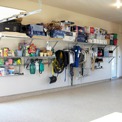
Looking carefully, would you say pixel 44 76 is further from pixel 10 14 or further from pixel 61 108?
pixel 10 14

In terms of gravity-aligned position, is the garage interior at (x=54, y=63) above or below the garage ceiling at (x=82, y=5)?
below

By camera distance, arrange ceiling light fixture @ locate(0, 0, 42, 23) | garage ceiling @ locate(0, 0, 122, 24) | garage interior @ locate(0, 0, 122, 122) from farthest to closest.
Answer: garage ceiling @ locate(0, 0, 122, 24) < garage interior @ locate(0, 0, 122, 122) < ceiling light fixture @ locate(0, 0, 42, 23)

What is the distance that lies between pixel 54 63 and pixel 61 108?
206cm

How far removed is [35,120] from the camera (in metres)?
3.66

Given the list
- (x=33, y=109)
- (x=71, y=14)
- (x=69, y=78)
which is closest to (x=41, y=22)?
(x=71, y=14)

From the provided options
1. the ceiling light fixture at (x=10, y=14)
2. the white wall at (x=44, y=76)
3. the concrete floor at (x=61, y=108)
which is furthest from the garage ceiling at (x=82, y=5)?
the concrete floor at (x=61, y=108)

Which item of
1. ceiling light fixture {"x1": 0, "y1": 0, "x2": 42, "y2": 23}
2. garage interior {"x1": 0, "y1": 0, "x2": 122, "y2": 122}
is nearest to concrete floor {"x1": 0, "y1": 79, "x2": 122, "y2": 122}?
garage interior {"x1": 0, "y1": 0, "x2": 122, "y2": 122}

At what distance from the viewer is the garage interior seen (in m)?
4.23

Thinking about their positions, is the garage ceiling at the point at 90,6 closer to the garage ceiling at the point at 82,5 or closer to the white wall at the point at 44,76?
the garage ceiling at the point at 82,5

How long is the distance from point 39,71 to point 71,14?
103 inches

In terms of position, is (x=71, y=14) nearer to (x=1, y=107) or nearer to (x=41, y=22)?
(x=41, y=22)

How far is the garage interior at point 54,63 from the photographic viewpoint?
423cm

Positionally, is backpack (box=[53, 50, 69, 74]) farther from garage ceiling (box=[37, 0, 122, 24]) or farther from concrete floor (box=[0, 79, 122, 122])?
garage ceiling (box=[37, 0, 122, 24])

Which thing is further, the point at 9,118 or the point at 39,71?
the point at 39,71
